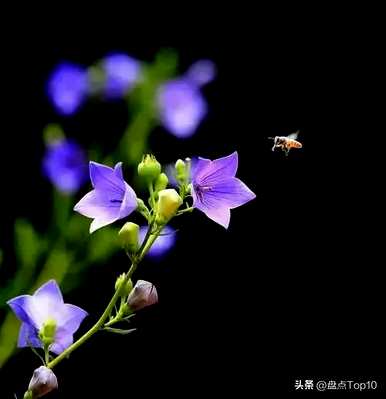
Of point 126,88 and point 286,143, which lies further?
point 126,88

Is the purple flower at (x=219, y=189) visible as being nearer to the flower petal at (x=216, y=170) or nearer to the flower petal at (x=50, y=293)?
the flower petal at (x=216, y=170)

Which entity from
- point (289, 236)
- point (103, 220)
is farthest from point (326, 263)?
point (103, 220)

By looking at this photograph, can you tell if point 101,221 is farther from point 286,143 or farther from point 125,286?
point 286,143

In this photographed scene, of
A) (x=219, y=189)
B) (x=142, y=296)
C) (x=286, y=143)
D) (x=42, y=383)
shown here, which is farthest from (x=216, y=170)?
(x=286, y=143)

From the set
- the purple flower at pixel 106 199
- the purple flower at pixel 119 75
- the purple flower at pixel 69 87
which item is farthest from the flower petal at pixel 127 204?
the purple flower at pixel 69 87

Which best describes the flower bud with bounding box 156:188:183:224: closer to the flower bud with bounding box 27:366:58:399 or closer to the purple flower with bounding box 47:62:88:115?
the flower bud with bounding box 27:366:58:399

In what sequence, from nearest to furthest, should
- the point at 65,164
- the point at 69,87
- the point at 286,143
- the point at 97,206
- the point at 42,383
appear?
1. the point at 42,383
2. the point at 97,206
3. the point at 286,143
4. the point at 65,164
5. the point at 69,87
